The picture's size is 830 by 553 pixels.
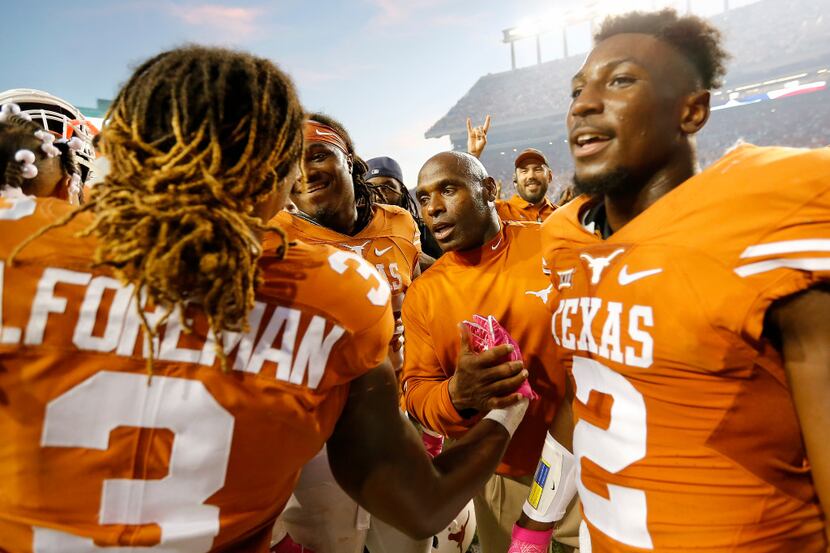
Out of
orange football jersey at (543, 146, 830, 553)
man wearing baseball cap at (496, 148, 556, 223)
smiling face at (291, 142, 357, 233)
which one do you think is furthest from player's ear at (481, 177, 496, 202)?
man wearing baseball cap at (496, 148, 556, 223)

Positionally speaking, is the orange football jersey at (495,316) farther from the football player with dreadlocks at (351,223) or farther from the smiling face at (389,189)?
the smiling face at (389,189)

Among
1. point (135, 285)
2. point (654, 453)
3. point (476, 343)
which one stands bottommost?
point (654, 453)

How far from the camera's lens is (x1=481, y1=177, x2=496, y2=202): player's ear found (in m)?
2.74

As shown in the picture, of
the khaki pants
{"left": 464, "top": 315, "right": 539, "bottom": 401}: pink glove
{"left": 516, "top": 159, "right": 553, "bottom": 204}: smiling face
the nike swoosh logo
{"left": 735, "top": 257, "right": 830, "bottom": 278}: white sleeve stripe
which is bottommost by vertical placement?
the khaki pants

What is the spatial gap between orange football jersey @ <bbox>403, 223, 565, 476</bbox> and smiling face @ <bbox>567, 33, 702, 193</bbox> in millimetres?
841

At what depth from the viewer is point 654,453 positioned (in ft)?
4.14

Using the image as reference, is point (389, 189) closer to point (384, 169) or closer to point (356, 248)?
point (384, 169)

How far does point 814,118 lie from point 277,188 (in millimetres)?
26262

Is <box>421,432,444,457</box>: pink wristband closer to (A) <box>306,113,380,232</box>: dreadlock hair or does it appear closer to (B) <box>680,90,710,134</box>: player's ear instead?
(A) <box>306,113,380,232</box>: dreadlock hair

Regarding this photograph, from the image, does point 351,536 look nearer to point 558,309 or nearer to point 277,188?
point 558,309

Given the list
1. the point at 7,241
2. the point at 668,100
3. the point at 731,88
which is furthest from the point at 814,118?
the point at 7,241

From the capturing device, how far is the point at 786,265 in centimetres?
105

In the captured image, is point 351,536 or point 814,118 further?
point 814,118

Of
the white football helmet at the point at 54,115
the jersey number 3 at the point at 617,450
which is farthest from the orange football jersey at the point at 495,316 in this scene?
the white football helmet at the point at 54,115
